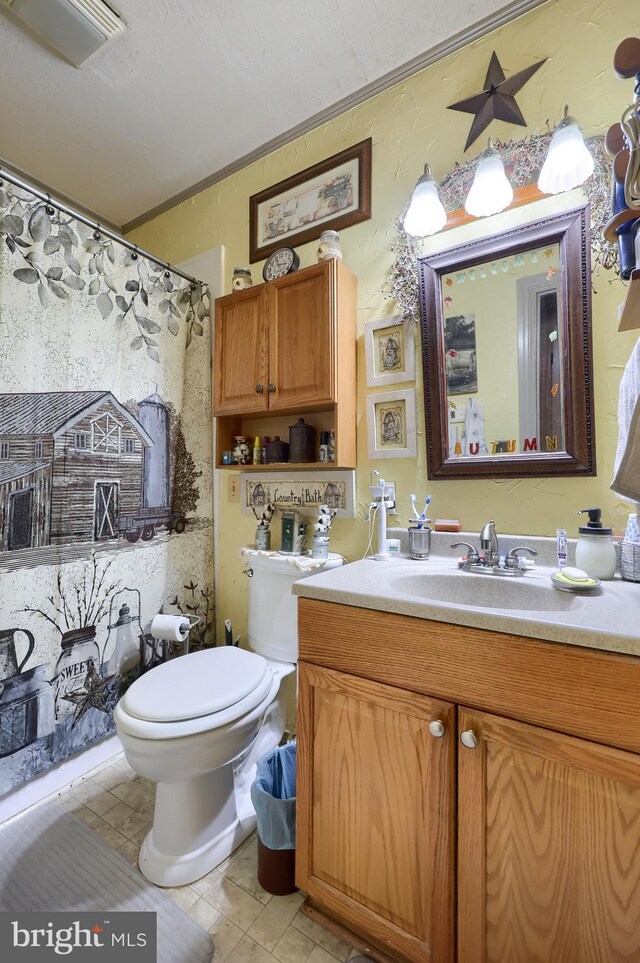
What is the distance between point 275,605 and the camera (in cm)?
151

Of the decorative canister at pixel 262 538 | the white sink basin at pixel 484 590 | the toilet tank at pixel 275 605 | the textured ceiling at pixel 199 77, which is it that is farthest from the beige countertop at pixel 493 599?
the textured ceiling at pixel 199 77

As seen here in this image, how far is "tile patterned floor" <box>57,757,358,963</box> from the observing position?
3.05 feet

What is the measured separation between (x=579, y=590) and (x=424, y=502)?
58 cm

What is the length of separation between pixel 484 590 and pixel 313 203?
1697 mm

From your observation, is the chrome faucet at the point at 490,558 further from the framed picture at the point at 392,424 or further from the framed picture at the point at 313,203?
the framed picture at the point at 313,203

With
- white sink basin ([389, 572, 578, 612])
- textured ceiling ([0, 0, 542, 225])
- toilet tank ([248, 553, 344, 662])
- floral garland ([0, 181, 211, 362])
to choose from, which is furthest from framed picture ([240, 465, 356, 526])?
textured ceiling ([0, 0, 542, 225])

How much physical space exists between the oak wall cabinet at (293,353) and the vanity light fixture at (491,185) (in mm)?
487

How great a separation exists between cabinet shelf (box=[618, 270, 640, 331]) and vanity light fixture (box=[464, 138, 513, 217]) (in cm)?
64

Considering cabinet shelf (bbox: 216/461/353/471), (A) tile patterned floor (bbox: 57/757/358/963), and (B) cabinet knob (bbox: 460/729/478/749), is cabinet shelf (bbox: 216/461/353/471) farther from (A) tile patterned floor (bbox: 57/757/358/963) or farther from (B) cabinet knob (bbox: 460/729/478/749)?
(A) tile patterned floor (bbox: 57/757/358/963)

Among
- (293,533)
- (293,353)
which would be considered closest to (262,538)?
(293,533)

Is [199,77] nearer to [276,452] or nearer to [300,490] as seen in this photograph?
[276,452]

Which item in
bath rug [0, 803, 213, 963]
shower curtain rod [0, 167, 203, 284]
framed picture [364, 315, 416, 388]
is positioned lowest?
bath rug [0, 803, 213, 963]

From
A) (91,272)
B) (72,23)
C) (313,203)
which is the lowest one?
(91,272)

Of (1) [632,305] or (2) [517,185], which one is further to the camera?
(2) [517,185]
